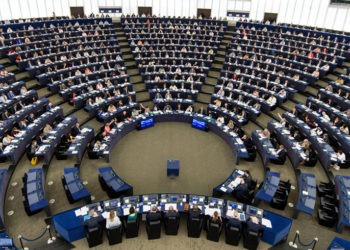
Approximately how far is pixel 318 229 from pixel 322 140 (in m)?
5.73

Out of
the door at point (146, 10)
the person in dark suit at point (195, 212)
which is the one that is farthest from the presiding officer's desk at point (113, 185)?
the door at point (146, 10)

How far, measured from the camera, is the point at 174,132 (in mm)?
18578

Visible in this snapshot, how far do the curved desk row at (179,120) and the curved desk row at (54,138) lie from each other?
2534mm

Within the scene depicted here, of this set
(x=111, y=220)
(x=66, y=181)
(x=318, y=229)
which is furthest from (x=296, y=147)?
(x=66, y=181)

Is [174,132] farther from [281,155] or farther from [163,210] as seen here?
[163,210]

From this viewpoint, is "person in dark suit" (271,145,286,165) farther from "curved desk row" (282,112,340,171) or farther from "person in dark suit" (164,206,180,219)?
"person in dark suit" (164,206,180,219)

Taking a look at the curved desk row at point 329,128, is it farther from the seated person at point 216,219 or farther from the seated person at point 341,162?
the seated person at point 216,219

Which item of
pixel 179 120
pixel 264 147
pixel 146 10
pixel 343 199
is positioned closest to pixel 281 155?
pixel 264 147

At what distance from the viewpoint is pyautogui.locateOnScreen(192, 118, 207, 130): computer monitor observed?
1846 centimetres

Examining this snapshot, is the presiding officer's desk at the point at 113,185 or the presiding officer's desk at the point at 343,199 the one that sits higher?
the presiding officer's desk at the point at 343,199

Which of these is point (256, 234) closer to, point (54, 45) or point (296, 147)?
point (296, 147)

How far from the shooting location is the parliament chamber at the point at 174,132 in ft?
35.1

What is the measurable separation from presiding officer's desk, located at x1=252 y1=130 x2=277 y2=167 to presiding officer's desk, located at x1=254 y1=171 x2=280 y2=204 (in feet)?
6.42

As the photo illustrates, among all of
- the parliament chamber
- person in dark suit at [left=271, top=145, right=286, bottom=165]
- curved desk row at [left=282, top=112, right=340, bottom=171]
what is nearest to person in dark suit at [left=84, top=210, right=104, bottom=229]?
the parliament chamber
